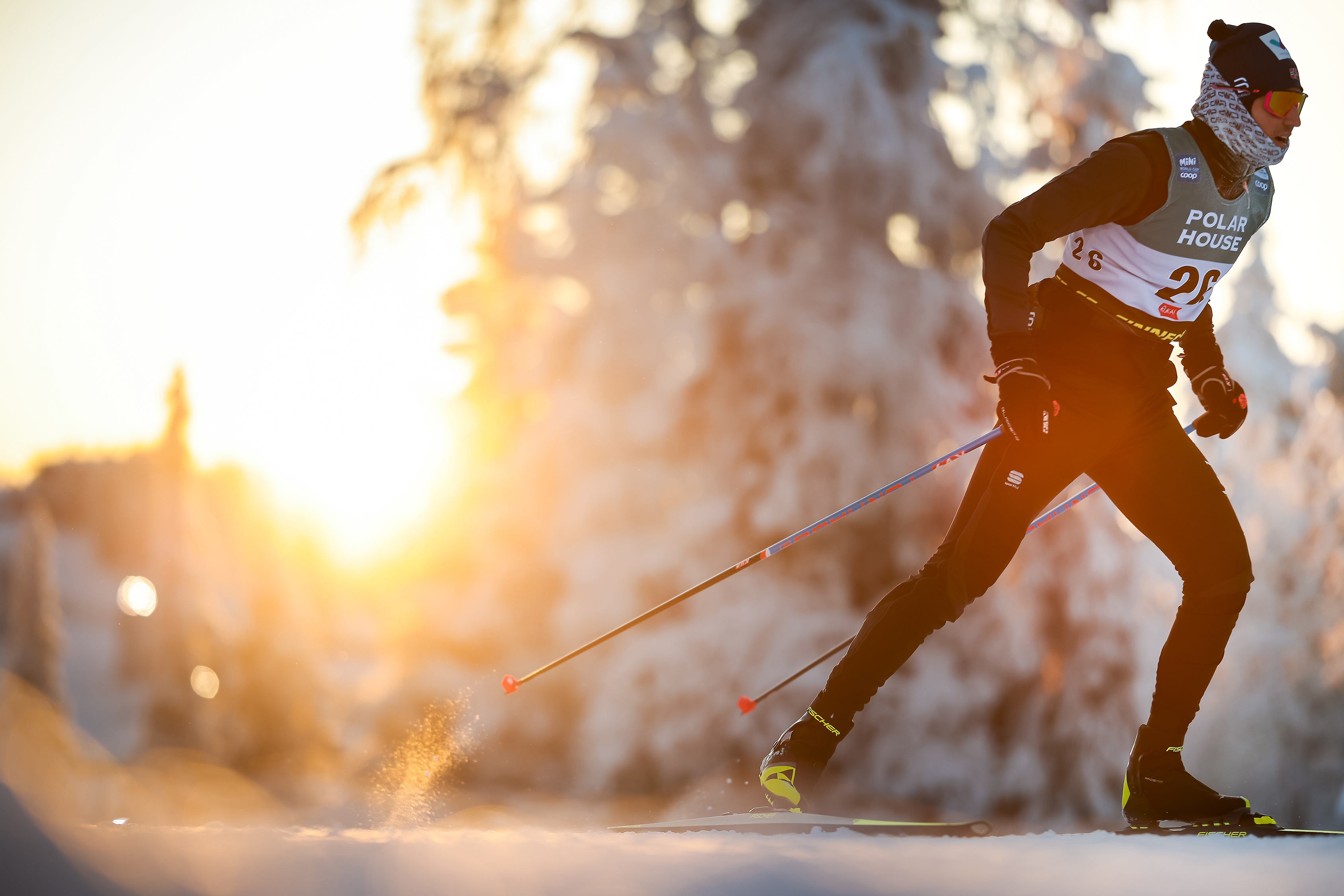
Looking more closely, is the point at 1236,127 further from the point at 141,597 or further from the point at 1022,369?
the point at 141,597

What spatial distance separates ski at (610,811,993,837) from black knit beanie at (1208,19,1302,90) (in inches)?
82.5

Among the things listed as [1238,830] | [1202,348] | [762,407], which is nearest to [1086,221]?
[1202,348]

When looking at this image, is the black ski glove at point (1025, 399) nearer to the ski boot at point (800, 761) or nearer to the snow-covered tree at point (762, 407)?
the ski boot at point (800, 761)

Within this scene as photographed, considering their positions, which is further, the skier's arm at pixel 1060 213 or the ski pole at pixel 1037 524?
the ski pole at pixel 1037 524

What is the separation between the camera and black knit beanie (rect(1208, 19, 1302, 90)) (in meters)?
2.07

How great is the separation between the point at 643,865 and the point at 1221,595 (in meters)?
1.73

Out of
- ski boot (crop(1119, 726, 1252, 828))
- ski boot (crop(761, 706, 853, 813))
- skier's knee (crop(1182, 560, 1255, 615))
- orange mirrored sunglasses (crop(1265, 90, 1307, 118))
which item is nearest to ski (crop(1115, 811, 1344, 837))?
ski boot (crop(1119, 726, 1252, 828))

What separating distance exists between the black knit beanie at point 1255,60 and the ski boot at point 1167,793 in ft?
5.94

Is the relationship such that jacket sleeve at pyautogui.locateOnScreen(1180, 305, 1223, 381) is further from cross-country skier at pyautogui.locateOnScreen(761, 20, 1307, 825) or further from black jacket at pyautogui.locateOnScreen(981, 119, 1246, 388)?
black jacket at pyautogui.locateOnScreen(981, 119, 1246, 388)

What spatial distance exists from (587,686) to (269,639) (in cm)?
520

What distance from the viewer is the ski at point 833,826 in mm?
2268

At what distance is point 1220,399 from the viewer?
2562mm

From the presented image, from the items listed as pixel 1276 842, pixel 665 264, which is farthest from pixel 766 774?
pixel 665 264

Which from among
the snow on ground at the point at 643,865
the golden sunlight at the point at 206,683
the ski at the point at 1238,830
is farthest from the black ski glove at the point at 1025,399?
the golden sunlight at the point at 206,683
